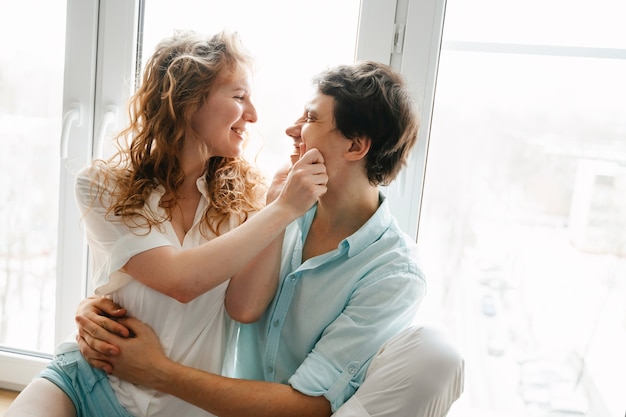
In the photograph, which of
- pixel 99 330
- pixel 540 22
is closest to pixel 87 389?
pixel 99 330

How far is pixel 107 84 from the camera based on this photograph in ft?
Result: 6.00

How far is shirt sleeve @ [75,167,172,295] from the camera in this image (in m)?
1.35

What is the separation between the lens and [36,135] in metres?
1.95

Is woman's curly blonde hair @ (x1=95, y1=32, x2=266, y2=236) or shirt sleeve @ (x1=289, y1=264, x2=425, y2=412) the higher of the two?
woman's curly blonde hair @ (x1=95, y1=32, x2=266, y2=236)

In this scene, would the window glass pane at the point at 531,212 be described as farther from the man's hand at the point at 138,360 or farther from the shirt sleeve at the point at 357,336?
the man's hand at the point at 138,360

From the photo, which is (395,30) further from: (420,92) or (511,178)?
(511,178)

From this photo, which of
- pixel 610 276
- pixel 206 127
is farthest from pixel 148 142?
pixel 610 276

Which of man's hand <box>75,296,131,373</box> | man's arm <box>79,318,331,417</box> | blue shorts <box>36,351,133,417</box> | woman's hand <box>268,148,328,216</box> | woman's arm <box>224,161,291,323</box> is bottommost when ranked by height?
blue shorts <box>36,351,133,417</box>

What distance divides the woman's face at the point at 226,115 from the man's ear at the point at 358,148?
0.26 m

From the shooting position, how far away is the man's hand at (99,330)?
135 cm

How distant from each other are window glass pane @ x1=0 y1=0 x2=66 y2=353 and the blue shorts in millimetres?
739

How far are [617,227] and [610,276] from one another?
135 mm

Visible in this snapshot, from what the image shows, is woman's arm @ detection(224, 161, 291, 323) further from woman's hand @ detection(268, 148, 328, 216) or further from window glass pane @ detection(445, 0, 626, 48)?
window glass pane @ detection(445, 0, 626, 48)

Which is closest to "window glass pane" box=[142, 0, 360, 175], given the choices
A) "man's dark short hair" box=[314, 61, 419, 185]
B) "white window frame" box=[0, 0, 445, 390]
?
"white window frame" box=[0, 0, 445, 390]
